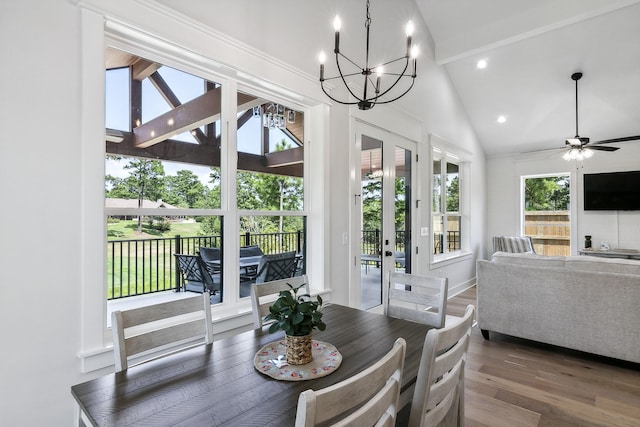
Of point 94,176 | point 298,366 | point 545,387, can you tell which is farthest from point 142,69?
point 545,387

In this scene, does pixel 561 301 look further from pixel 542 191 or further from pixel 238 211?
pixel 542 191

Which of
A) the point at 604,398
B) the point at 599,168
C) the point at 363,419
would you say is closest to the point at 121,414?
the point at 363,419

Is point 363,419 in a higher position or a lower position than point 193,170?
lower

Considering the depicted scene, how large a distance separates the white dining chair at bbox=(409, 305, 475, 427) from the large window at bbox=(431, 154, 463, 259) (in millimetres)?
3831

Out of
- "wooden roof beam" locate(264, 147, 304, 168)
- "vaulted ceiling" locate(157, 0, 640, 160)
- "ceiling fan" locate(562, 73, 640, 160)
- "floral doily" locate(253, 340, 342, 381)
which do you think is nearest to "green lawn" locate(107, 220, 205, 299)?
"wooden roof beam" locate(264, 147, 304, 168)

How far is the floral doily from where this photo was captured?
1.22 metres

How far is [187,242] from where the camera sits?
6.97ft

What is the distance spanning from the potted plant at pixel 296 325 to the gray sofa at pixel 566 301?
2.90 metres

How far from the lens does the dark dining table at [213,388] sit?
973mm

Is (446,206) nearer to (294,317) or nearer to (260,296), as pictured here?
(260,296)

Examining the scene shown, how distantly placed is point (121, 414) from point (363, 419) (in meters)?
0.74

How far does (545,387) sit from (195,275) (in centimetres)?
283

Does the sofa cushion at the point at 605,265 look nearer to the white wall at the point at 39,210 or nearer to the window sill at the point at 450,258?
the window sill at the point at 450,258

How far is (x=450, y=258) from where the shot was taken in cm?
532
